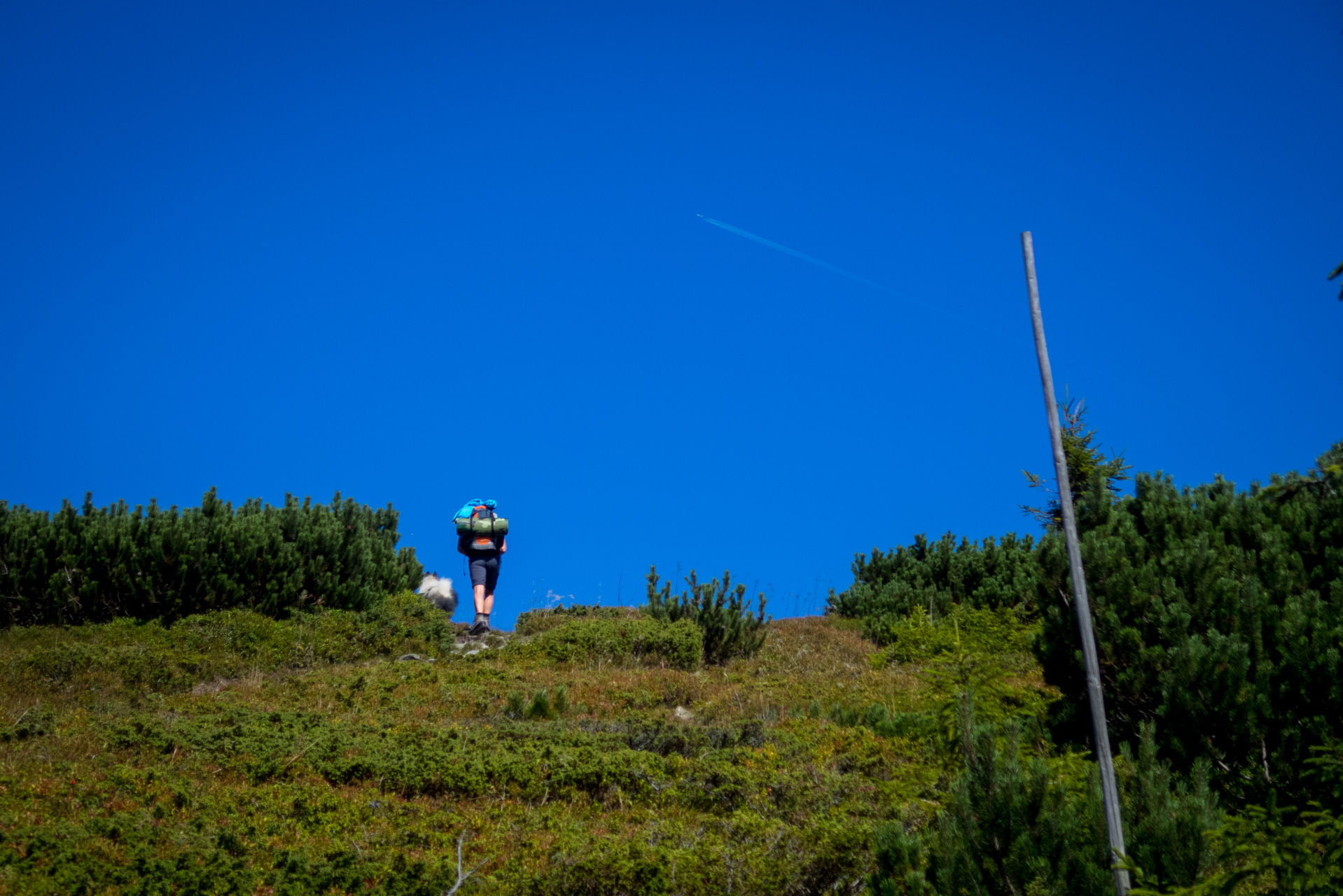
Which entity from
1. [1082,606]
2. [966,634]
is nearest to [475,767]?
[1082,606]

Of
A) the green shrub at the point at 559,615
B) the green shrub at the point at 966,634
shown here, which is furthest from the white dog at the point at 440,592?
the green shrub at the point at 966,634

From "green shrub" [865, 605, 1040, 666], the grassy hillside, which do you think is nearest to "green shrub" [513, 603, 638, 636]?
the grassy hillside

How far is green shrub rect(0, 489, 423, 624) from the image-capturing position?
1406 centimetres

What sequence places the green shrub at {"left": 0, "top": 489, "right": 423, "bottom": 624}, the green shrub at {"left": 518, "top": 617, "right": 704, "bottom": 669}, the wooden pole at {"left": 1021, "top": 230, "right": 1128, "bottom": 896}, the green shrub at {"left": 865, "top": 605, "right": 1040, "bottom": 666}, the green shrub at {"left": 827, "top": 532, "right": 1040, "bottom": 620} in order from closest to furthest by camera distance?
the wooden pole at {"left": 1021, "top": 230, "right": 1128, "bottom": 896}
the green shrub at {"left": 865, "top": 605, "right": 1040, "bottom": 666}
the green shrub at {"left": 518, "top": 617, "right": 704, "bottom": 669}
the green shrub at {"left": 0, "top": 489, "right": 423, "bottom": 624}
the green shrub at {"left": 827, "top": 532, "right": 1040, "bottom": 620}

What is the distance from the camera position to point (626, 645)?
13383mm

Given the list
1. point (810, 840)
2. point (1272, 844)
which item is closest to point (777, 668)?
point (810, 840)

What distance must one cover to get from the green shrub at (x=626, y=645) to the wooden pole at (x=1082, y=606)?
10020mm

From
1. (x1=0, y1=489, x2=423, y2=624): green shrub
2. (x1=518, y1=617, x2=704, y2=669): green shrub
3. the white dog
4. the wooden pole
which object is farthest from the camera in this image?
the white dog

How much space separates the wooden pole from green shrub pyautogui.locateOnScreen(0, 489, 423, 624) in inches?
553

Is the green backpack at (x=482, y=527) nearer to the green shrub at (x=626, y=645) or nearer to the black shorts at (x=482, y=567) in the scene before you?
the black shorts at (x=482, y=567)

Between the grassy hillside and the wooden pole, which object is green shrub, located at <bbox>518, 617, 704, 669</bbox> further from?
the wooden pole

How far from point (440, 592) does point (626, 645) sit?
8865 mm

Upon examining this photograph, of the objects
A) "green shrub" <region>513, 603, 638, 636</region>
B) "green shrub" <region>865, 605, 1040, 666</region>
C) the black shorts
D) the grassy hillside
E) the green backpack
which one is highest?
the green backpack

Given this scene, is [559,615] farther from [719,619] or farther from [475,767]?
[475,767]
